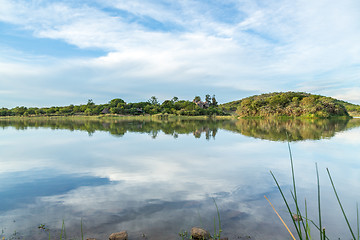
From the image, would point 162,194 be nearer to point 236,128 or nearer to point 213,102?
point 236,128

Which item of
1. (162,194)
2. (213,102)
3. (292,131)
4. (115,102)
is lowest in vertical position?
(162,194)

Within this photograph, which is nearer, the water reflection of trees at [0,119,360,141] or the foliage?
the water reflection of trees at [0,119,360,141]

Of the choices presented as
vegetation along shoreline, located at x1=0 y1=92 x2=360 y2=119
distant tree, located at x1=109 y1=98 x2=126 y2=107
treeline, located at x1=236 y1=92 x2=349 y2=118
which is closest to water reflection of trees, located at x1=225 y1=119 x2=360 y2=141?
treeline, located at x1=236 y1=92 x2=349 y2=118

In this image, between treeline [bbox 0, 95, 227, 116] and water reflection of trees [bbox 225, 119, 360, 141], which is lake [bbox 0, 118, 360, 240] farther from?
treeline [bbox 0, 95, 227, 116]

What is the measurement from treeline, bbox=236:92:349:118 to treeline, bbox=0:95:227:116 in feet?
86.3

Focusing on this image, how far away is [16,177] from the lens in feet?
27.8

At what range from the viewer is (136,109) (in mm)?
115188

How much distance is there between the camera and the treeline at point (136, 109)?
109988 mm

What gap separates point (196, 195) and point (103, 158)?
23.1 feet

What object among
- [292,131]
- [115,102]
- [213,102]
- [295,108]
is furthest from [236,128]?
[115,102]

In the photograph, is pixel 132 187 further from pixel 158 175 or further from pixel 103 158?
pixel 103 158

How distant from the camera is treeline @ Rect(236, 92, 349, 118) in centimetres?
6581

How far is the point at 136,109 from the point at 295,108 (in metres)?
73.4

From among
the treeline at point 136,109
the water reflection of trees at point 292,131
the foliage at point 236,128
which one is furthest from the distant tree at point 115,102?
the water reflection of trees at point 292,131
